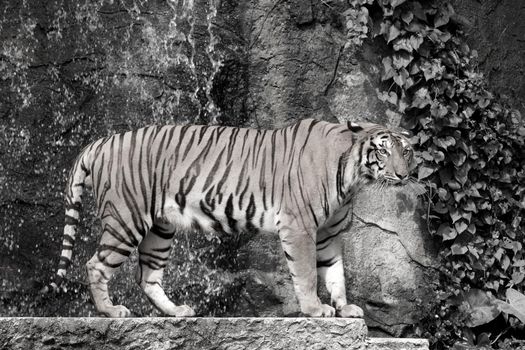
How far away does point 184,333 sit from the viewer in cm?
467

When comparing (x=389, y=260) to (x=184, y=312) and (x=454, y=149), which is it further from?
(x=184, y=312)

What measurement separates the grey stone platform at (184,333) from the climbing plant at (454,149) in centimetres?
251

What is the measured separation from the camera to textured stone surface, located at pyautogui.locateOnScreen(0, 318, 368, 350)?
4629 mm

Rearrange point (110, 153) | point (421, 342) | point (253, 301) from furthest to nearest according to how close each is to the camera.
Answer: point (253, 301), point (110, 153), point (421, 342)

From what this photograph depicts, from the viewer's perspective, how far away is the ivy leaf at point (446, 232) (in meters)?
7.08

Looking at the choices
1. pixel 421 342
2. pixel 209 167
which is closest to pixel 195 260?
pixel 209 167

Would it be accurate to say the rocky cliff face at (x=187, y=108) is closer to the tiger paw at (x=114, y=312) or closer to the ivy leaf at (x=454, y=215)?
the ivy leaf at (x=454, y=215)

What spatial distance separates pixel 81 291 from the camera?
721 cm

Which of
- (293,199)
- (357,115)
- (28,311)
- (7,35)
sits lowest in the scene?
(28,311)

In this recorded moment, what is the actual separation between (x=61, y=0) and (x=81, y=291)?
2361mm

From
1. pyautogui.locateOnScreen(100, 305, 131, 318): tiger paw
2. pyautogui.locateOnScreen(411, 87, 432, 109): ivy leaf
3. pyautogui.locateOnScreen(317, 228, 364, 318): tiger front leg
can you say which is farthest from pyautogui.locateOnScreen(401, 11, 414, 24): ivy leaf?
pyautogui.locateOnScreen(100, 305, 131, 318): tiger paw

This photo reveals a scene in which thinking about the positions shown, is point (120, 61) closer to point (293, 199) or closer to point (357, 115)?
point (357, 115)

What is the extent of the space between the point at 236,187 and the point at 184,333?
102 cm

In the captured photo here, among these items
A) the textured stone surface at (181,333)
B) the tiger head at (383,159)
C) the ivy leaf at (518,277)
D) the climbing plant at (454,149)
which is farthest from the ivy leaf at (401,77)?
the textured stone surface at (181,333)
